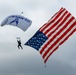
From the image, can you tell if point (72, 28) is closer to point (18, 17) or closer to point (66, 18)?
→ point (66, 18)

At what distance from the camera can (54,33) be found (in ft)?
104

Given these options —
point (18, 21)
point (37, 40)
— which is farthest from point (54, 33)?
point (18, 21)

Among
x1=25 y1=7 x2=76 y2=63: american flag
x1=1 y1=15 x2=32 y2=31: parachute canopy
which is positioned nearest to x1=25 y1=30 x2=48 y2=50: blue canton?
x1=25 y1=7 x2=76 y2=63: american flag

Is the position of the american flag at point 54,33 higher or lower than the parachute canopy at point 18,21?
lower

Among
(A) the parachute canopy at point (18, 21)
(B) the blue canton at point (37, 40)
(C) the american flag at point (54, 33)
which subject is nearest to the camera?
(C) the american flag at point (54, 33)

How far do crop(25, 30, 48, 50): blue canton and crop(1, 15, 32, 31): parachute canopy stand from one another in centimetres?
231

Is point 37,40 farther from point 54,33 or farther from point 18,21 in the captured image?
point 18,21

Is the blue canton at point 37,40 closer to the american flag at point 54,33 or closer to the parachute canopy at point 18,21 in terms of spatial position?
the american flag at point 54,33

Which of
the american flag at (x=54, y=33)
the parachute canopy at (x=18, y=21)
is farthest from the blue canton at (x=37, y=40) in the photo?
the parachute canopy at (x=18, y=21)

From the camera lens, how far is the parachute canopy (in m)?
34.2

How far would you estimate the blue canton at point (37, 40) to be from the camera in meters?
31.9

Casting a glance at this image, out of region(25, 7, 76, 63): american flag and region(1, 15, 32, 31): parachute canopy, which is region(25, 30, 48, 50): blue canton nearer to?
region(25, 7, 76, 63): american flag

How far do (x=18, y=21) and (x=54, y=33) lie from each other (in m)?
6.17

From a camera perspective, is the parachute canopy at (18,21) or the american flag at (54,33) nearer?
the american flag at (54,33)
